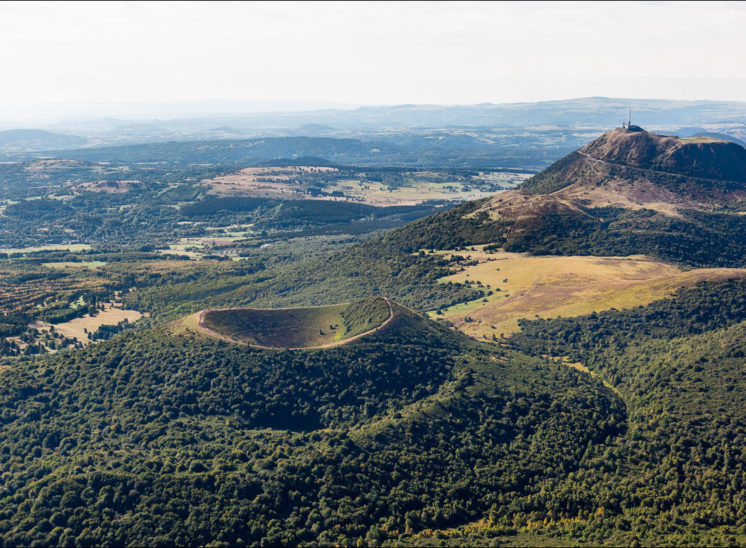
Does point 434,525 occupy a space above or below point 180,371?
below

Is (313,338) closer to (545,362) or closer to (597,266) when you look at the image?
(545,362)

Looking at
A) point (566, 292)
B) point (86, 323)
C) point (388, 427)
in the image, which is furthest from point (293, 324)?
point (566, 292)

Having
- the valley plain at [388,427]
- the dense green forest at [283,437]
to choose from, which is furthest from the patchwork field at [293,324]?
the dense green forest at [283,437]

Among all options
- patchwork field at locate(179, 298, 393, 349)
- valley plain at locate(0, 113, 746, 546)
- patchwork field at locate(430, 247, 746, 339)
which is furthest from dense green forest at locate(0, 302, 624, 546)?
patchwork field at locate(430, 247, 746, 339)

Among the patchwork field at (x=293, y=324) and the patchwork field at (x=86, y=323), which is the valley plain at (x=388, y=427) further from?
the patchwork field at (x=86, y=323)

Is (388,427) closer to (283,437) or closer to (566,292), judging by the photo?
(283,437)

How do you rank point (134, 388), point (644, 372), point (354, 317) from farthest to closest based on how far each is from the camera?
point (354, 317), point (644, 372), point (134, 388)

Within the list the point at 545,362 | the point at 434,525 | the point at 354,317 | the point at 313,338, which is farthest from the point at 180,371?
the point at 545,362
